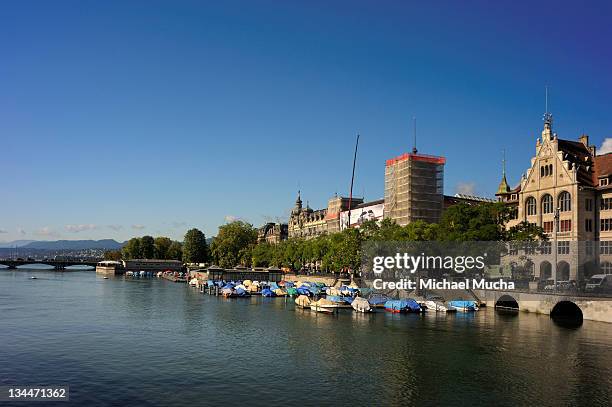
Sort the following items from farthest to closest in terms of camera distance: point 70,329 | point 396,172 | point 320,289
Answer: point 396,172
point 320,289
point 70,329

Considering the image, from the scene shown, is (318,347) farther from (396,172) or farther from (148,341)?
(396,172)

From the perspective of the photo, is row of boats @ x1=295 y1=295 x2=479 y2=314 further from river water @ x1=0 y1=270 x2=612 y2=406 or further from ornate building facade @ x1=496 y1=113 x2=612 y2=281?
ornate building facade @ x1=496 y1=113 x2=612 y2=281

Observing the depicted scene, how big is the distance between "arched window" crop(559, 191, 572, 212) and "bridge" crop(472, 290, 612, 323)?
23615mm

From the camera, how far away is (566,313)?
316ft

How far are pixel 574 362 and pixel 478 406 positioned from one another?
66.5 feet

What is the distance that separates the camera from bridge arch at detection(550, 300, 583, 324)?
299ft

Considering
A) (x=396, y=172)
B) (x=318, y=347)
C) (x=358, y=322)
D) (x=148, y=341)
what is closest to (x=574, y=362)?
(x=318, y=347)

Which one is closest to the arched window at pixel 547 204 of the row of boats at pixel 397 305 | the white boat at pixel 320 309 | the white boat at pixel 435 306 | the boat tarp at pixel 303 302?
the row of boats at pixel 397 305

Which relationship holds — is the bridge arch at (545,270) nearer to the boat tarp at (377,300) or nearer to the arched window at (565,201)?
the arched window at (565,201)

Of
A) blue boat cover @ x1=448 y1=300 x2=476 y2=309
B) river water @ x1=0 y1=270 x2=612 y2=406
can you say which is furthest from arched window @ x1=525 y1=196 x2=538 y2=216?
river water @ x1=0 y1=270 x2=612 y2=406

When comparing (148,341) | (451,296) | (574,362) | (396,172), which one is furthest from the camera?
(396,172)

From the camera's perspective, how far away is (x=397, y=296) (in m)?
116

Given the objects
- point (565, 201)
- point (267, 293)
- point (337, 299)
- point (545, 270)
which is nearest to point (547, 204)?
point (565, 201)

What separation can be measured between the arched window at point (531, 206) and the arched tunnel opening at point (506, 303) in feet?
82.9
